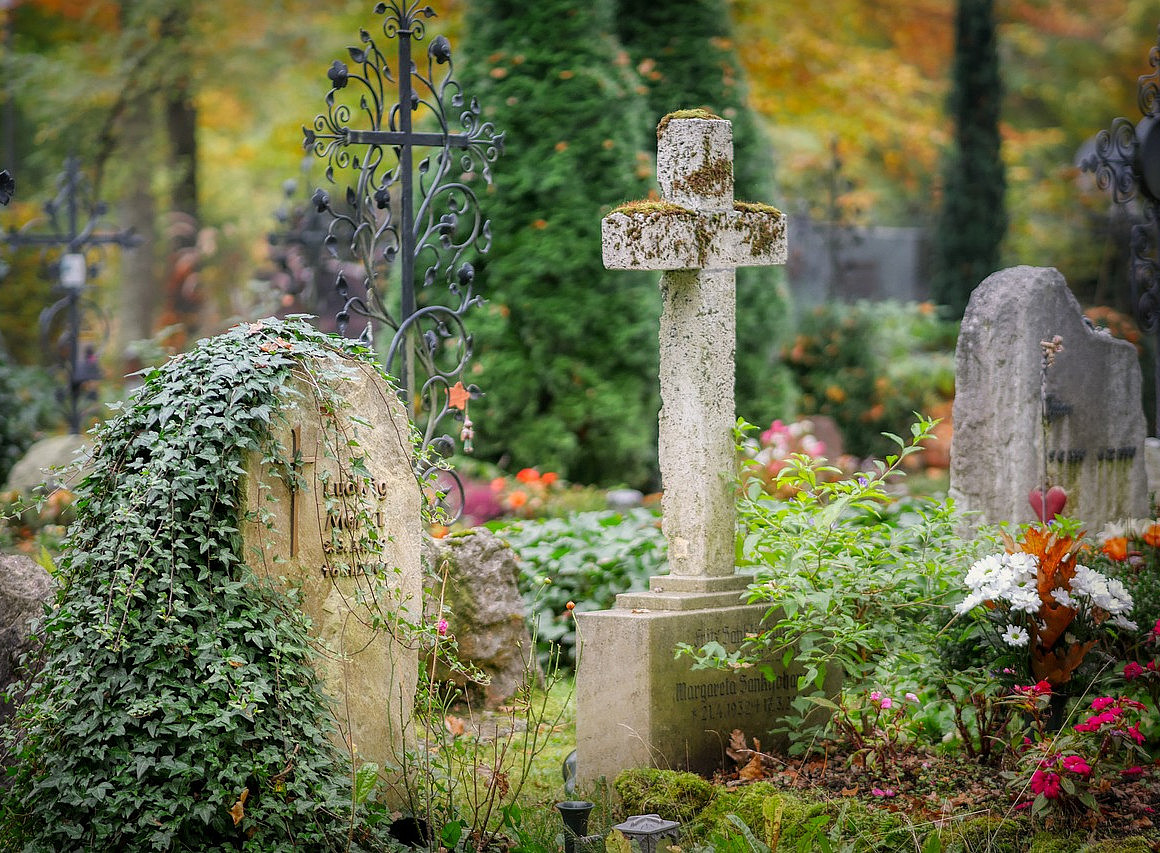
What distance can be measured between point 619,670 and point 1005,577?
1549 millimetres

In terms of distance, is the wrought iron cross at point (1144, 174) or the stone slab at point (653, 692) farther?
the wrought iron cross at point (1144, 174)

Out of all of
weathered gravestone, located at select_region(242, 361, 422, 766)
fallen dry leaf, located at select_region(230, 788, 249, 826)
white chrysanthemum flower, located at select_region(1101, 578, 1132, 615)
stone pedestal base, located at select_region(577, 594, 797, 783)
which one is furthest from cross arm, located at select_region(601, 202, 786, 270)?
fallen dry leaf, located at select_region(230, 788, 249, 826)

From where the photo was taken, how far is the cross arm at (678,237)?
537 centimetres

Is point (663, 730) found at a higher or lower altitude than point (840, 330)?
lower

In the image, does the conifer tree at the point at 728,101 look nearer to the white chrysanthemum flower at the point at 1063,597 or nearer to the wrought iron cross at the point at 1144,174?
the wrought iron cross at the point at 1144,174

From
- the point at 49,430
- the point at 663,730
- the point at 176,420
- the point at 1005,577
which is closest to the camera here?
the point at 176,420

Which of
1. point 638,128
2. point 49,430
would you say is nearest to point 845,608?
point 638,128

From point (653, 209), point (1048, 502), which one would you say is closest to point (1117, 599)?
point (1048, 502)

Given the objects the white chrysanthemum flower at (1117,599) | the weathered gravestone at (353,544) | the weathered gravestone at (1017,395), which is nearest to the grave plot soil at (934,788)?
the white chrysanthemum flower at (1117,599)

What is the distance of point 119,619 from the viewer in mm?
3918

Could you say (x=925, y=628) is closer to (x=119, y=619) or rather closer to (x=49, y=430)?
(x=119, y=619)

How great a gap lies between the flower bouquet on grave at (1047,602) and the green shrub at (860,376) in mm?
9097

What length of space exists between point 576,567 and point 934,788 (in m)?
3.00

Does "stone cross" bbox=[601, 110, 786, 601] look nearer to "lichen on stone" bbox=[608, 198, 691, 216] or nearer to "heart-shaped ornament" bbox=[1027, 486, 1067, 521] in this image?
"lichen on stone" bbox=[608, 198, 691, 216]
